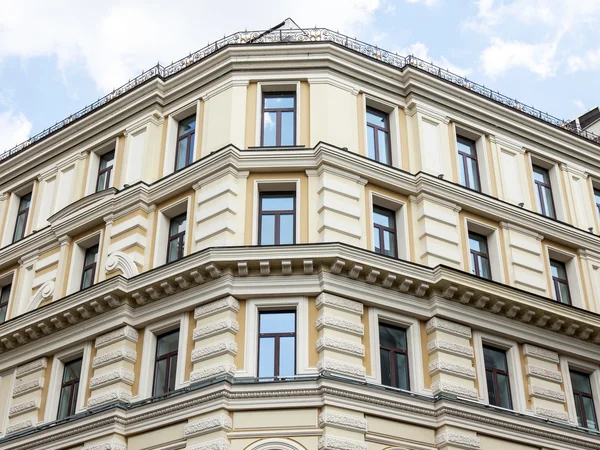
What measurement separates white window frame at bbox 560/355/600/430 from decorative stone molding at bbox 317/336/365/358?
303 inches

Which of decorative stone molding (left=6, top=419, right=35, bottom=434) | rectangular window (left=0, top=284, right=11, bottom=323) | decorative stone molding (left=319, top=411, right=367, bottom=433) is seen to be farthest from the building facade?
rectangular window (left=0, top=284, right=11, bottom=323)

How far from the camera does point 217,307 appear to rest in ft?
85.4

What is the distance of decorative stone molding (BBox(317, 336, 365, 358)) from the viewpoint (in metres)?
25.0

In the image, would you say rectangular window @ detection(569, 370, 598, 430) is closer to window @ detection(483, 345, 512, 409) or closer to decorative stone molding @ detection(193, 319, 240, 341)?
window @ detection(483, 345, 512, 409)

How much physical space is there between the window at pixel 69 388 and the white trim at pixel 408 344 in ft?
31.7

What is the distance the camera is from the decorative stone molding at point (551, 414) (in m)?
27.5

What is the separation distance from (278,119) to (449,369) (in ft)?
34.0

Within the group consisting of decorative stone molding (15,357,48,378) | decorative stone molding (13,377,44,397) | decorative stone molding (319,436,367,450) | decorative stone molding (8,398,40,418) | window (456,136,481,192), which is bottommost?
decorative stone molding (319,436,367,450)

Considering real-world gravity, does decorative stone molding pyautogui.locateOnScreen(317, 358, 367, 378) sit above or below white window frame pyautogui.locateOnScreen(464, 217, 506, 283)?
below

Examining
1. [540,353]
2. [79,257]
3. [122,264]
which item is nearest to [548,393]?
[540,353]

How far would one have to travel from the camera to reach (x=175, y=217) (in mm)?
30078

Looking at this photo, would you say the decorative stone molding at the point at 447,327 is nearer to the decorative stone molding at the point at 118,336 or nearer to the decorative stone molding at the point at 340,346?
the decorative stone molding at the point at 340,346

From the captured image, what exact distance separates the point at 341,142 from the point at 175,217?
6167 mm

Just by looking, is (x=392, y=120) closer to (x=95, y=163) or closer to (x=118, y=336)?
(x=95, y=163)
